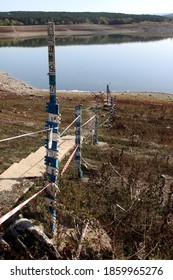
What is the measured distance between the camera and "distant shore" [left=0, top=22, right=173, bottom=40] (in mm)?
133500

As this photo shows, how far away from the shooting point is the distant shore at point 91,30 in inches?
5256

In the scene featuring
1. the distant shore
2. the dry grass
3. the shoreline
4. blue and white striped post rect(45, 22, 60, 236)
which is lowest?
the shoreline

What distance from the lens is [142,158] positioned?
13.2 meters

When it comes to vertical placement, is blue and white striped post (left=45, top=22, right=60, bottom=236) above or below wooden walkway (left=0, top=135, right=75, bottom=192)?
above

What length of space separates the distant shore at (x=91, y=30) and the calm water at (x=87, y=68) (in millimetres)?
24327

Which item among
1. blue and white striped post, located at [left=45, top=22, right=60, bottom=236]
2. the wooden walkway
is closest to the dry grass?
blue and white striped post, located at [left=45, top=22, right=60, bottom=236]

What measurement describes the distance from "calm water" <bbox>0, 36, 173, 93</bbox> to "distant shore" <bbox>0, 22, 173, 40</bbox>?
24.3 m

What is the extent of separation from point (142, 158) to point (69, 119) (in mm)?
8153

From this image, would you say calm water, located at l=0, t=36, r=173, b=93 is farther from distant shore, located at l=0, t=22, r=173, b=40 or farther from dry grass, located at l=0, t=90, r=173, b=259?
dry grass, located at l=0, t=90, r=173, b=259

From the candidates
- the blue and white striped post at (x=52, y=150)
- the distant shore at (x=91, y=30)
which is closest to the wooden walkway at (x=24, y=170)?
the blue and white striped post at (x=52, y=150)

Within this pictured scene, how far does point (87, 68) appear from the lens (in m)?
68.3

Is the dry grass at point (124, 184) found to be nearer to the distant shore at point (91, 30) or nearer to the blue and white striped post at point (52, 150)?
the blue and white striped post at point (52, 150)
